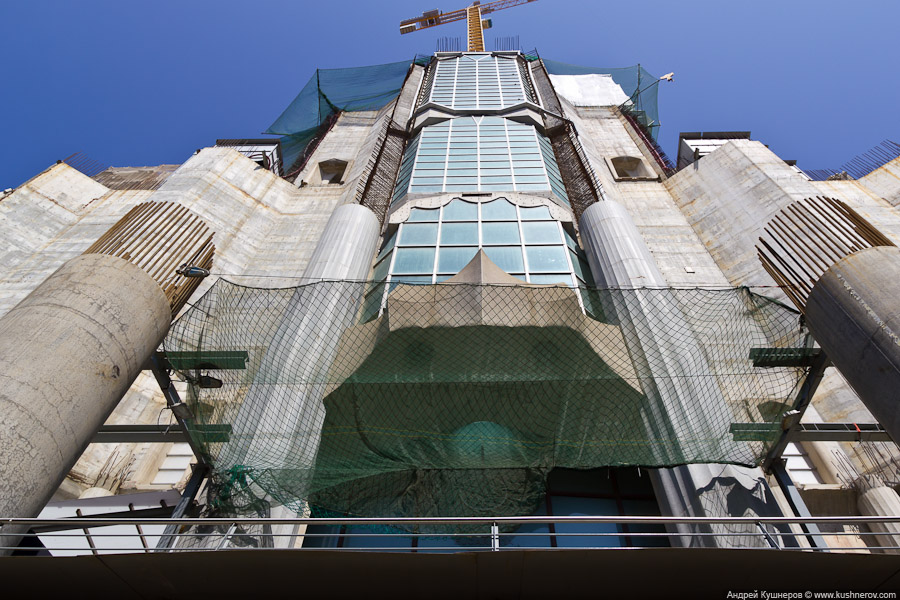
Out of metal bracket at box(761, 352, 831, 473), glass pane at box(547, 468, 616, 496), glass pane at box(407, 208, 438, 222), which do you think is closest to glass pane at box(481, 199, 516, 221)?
glass pane at box(407, 208, 438, 222)

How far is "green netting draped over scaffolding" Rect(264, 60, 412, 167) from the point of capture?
96.6 ft

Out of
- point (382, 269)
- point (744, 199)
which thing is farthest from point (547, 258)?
point (744, 199)

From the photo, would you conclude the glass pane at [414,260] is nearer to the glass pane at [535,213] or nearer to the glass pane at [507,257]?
the glass pane at [507,257]

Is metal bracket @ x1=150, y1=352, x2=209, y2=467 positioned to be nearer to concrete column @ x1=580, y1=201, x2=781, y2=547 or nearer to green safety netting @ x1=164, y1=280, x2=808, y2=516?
green safety netting @ x1=164, y1=280, x2=808, y2=516

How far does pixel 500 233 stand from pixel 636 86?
→ 84.7ft

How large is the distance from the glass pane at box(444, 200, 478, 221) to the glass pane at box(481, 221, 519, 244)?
653 mm

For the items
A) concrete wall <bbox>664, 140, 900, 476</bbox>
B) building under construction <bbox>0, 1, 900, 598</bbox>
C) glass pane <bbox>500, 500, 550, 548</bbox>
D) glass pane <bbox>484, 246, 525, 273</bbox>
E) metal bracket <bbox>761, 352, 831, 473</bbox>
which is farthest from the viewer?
concrete wall <bbox>664, 140, 900, 476</bbox>

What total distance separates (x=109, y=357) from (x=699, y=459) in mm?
6561

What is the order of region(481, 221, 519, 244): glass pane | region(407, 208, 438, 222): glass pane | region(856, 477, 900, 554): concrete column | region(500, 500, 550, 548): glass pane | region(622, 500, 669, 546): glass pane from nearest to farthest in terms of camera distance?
region(500, 500, 550, 548): glass pane < region(622, 500, 669, 546): glass pane < region(856, 477, 900, 554): concrete column < region(481, 221, 519, 244): glass pane < region(407, 208, 438, 222): glass pane

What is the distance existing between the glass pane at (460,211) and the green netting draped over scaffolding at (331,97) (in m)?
16.3

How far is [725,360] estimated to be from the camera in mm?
7297

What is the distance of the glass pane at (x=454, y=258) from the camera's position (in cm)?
1179

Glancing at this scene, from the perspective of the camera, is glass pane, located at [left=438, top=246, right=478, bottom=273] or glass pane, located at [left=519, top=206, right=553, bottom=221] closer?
glass pane, located at [left=438, top=246, right=478, bottom=273]

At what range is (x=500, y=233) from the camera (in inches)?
510
